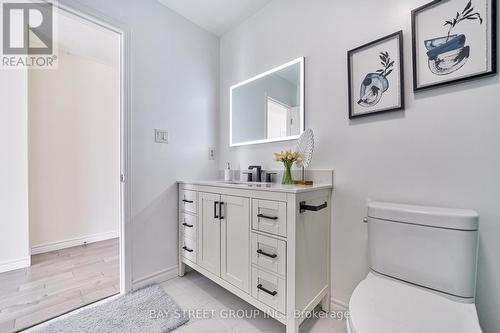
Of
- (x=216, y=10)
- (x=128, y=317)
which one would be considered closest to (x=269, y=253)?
(x=128, y=317)

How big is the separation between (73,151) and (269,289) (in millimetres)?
2830

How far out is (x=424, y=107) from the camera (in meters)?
1.14

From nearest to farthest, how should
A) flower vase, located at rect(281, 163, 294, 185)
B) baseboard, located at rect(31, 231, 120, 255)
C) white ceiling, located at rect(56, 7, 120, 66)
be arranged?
flower vase, located at rect(281, 163, 294, 185) < white ceiling, located at rect(56, 7, 120, 66) < baseboard, located at rect(31, 231, 120, 255)

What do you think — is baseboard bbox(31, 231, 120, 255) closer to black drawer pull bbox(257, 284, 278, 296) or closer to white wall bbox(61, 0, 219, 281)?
white wall bbox(61, 0, 219, 281)

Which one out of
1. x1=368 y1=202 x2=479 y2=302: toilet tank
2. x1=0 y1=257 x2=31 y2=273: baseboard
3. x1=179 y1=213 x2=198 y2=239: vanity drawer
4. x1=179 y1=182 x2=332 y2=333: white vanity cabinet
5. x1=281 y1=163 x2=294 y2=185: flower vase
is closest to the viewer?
x1=368 y1=202 x2=479 y2=302: toilet tank

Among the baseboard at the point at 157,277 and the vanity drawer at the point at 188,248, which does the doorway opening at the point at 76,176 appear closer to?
the baseboard at the point at 157,277

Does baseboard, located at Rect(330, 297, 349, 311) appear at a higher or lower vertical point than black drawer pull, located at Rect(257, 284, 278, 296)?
lower

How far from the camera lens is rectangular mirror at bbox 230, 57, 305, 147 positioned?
1677mm

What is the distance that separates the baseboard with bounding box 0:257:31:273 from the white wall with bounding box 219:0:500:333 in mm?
2436

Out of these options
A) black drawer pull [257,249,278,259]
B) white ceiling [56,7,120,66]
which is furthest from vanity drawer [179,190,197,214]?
white ceiling [56,7,120,66]

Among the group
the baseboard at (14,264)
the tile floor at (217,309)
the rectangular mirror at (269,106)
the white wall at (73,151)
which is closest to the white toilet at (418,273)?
the tile floor at (217,309)

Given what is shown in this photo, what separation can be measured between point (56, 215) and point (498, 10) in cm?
392

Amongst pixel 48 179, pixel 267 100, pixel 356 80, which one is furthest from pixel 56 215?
pixel 356 80

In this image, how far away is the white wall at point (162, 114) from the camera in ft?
A: 5.70
